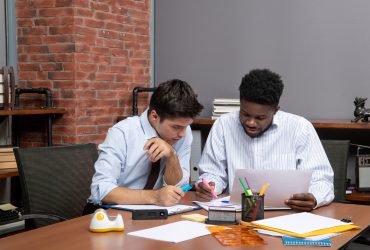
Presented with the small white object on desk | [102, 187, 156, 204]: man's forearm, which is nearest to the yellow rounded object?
the small white object on desk

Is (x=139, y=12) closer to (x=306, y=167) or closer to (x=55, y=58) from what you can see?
(x=55, y=58)

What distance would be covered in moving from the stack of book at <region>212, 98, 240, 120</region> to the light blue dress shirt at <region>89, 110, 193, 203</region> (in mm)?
1350

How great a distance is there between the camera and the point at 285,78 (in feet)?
13.0

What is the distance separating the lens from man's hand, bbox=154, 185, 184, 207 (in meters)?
2.09

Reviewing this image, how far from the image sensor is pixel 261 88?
2.40 m

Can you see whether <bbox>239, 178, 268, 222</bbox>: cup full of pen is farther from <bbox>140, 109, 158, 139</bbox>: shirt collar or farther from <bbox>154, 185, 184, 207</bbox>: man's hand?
<bbox>140, 109, 158, 139</bbox>: shirt collar

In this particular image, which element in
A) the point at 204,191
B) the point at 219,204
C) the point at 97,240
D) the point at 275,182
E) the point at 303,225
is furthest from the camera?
the point at 204,191

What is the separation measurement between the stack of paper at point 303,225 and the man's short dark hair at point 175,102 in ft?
1.97

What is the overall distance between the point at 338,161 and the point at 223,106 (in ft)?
4.10

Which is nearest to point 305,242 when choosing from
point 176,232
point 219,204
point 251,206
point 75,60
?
point 251,206

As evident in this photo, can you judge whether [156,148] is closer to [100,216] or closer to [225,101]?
[100,216]

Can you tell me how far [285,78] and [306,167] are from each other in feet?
5.15

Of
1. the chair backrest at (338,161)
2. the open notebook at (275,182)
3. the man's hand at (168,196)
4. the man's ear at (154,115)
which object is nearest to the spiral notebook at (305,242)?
the open notebook at (275,182)

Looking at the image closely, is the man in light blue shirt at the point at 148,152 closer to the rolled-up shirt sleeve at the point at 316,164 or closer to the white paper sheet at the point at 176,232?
the white paper sheet at the point at 176,232
